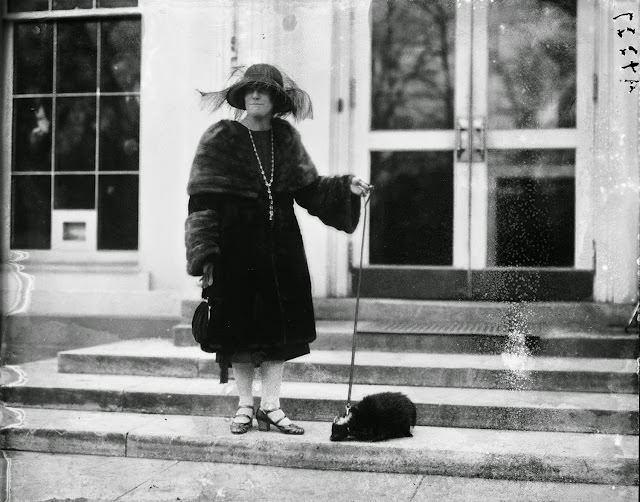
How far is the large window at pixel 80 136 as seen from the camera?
4.76 meters

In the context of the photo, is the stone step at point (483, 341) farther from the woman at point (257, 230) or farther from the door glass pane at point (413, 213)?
the woman at point (257, 230)

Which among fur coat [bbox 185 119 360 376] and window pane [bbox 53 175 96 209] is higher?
window pane [bbox 53 175 96 209]

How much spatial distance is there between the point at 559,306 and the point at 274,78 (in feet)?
6.76

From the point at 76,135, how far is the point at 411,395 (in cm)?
298

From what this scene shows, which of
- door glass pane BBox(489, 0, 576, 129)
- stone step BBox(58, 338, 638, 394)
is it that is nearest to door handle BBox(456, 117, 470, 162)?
door glass pane BBox(489, 0, 576, 129)

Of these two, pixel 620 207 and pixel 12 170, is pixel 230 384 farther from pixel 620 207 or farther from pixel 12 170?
pixel 620 207

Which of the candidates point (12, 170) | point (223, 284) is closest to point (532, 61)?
point (223, 284)

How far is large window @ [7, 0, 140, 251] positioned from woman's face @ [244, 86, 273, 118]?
5.54 ft

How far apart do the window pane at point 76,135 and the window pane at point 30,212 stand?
212 mm

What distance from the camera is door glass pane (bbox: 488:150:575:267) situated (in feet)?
13.8

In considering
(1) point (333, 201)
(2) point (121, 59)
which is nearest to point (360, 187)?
(1) point (333, 201)

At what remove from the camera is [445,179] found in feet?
15.3

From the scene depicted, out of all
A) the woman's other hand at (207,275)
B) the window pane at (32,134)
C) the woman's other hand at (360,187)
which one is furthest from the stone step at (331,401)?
the window pane at (32,134)

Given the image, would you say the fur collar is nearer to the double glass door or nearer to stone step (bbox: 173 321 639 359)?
the double glass door
